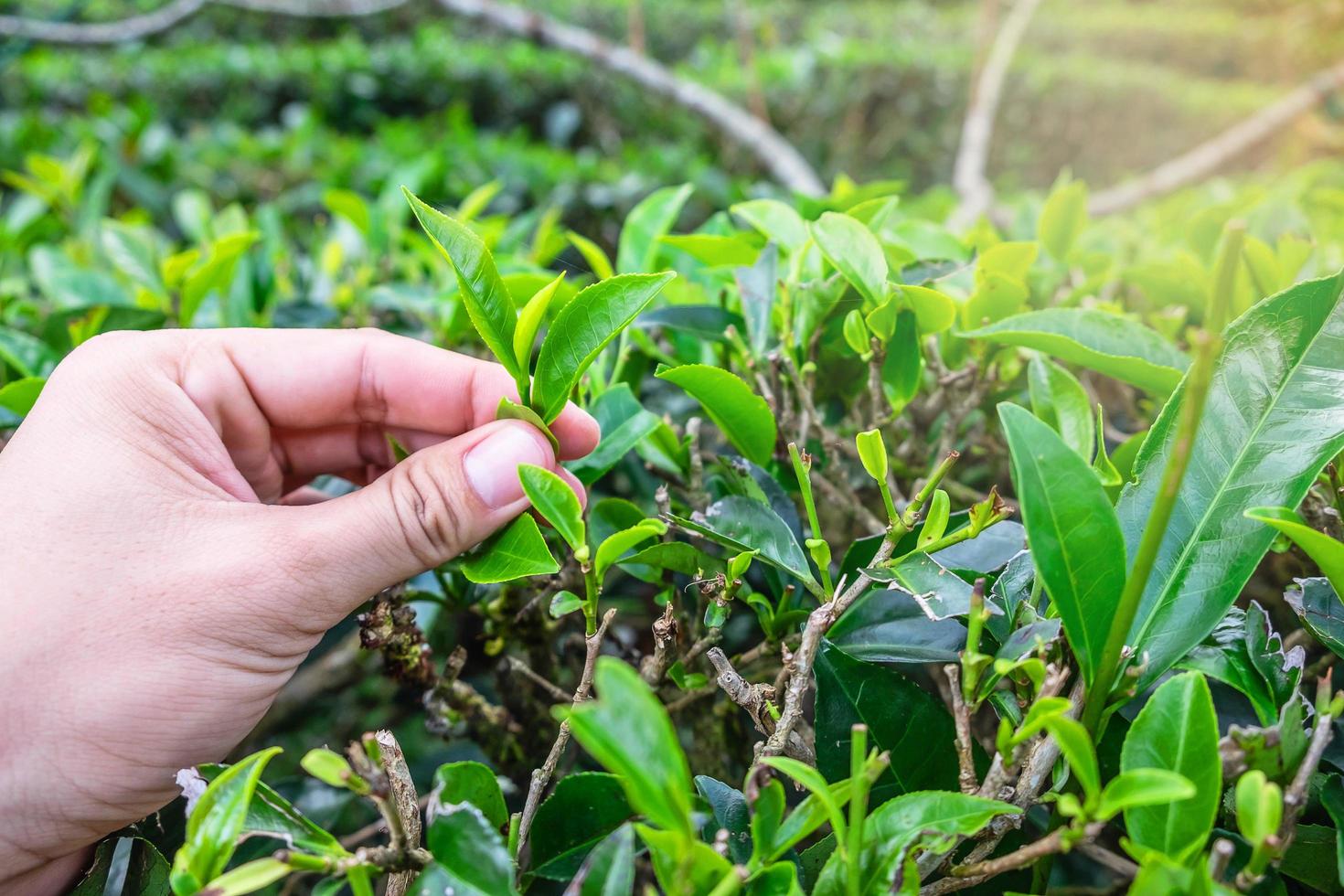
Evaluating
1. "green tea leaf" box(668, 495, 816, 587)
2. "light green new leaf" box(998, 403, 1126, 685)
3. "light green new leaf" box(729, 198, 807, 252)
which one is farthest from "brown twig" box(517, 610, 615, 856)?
"light green new leaf" box(729, 198, 807, 252)

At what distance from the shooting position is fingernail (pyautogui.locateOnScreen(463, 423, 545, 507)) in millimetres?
883

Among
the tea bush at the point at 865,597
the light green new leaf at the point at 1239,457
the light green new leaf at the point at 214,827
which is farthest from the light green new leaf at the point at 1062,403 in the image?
the light green new leaf at the point at 214,827

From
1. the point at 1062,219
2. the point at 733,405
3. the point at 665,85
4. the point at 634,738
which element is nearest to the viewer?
the point at 634,738

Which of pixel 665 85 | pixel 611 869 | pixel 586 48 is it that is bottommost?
pixel 611 869

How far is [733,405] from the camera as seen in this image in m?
0.96

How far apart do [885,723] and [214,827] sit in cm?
56

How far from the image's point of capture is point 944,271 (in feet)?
3.93

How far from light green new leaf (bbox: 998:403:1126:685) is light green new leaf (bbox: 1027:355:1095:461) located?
0.79 ft

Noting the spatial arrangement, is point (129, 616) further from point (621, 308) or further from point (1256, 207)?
point (1256, 207)

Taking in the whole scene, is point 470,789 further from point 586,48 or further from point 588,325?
point 586,48

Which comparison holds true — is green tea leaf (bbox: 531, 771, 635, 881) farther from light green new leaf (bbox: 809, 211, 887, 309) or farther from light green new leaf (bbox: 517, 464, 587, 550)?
light green new leaf (bbox: 809, 211, 887, 309)

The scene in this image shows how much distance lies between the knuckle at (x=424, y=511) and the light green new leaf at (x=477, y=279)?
0.15 meters

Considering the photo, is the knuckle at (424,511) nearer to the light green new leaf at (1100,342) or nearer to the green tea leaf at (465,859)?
the green tea leaf at (465,859)

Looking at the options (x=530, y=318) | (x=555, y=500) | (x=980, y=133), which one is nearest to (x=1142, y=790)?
(x=555, y=500)
